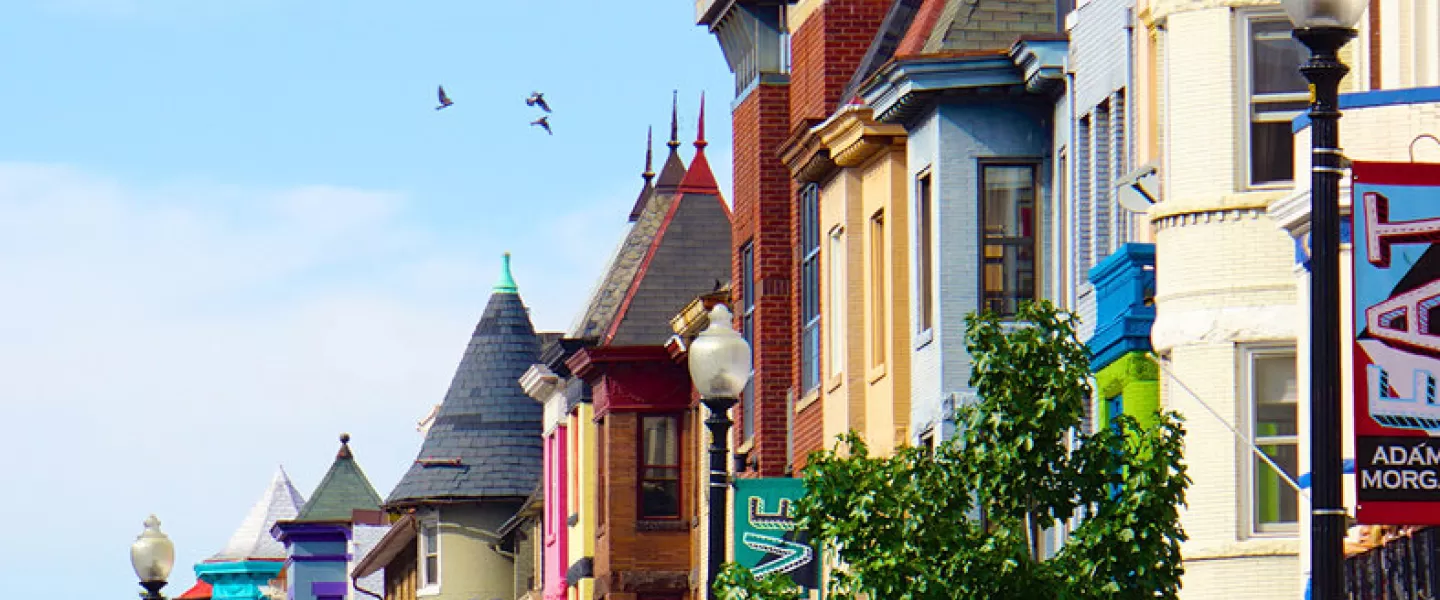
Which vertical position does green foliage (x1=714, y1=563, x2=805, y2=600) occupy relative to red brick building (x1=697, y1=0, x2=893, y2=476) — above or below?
below

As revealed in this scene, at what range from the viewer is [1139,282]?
98.9 feet

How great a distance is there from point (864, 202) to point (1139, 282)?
10.3 metres

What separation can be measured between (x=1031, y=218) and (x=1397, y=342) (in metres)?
16.7

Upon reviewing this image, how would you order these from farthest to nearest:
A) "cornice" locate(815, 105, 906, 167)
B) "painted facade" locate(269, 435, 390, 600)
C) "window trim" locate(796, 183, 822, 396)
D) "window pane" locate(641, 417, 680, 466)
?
"painted facade" locate(269, 435, 390, 600) < "window pane" locate(641, 417, 680, 466) < "window trim" locate(796, 183, 822, 396) < "cornice" locate(815, 105, 906, 167)

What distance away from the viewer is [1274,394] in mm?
28172

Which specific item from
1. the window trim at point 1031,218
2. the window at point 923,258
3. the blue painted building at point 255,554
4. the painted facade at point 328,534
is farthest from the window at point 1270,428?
the blue painted building at point 255,554

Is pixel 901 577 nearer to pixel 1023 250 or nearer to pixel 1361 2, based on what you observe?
pixel 1361 2

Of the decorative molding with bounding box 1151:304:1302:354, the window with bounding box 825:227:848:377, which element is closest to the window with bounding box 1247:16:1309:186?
the decorative molding with bounding box 1151:304:1302:354

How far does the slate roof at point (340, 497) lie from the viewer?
359 ft

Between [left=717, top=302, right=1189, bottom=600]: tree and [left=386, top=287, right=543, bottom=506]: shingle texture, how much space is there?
5432 centimetres

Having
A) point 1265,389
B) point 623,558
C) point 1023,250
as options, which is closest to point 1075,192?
point 1023,250

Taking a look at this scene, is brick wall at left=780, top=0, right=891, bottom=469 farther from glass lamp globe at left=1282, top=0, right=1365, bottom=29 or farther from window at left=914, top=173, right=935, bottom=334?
glass lamp globe at left=1282, top=0, right=1365, bottom=29

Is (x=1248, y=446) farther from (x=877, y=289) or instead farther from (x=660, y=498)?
(x=660, y=498)

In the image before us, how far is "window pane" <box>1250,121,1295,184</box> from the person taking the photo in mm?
28406
